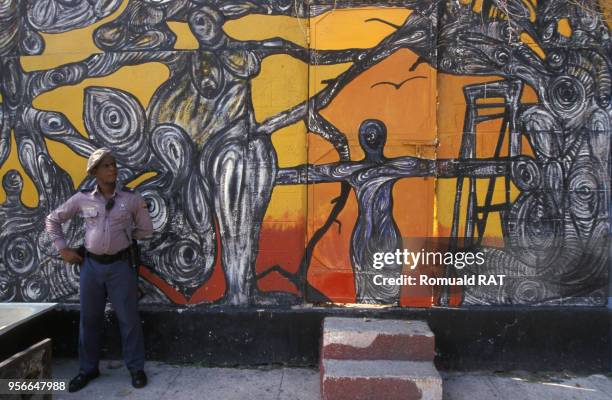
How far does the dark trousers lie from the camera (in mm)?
3977

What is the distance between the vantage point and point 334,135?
445cm

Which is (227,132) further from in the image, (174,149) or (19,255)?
(19,255)

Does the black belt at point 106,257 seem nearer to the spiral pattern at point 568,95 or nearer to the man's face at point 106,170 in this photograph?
the man's face at point 106,170

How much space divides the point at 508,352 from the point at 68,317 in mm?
4058

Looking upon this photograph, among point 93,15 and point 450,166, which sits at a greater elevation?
point 93,15

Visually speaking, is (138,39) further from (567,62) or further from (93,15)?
(567,62)

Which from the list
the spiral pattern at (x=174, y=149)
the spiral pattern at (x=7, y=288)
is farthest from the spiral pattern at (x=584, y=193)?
the spiral pattern at (x=7, y=288)

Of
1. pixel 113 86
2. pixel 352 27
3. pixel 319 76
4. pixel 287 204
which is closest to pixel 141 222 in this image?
pixel 287 204

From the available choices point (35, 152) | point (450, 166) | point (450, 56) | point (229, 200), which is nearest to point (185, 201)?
point (229, 200)

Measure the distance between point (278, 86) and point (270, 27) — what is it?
0.54 meters

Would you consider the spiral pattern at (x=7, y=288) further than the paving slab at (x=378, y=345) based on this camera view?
Yes

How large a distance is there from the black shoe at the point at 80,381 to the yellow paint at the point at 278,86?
8.66ft

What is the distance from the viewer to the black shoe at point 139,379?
13.3 feet

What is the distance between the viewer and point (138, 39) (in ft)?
14.9
